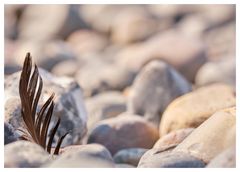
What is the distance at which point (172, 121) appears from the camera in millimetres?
4531

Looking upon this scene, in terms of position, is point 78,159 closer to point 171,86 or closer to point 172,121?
point 172,121

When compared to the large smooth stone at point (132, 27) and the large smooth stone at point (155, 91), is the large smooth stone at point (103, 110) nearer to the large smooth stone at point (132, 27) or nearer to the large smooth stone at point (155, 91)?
the large smooth stone at point (155, 91)

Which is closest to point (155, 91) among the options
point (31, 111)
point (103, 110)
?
point (103, 110)

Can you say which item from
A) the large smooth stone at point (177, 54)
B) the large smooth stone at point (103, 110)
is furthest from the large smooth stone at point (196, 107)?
the large smooth stone at point (177, 54)

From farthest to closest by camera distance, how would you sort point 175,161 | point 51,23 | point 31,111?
point 51,23 → point 31,111 → point 175,161

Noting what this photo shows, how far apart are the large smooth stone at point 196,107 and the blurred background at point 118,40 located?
9.00ft

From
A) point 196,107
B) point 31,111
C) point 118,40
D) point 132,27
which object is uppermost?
point 132,27

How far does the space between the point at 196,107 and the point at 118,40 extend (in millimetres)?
7814

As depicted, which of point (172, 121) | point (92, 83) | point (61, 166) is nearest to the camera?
point (61, 166)

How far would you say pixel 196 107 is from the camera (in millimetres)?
4480

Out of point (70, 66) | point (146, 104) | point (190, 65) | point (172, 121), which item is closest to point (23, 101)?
point (172, 121)

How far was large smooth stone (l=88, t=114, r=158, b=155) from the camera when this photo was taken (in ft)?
14.5

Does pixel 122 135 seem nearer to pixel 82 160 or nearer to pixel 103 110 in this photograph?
pixel 103 110

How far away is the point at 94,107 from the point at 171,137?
206cm
